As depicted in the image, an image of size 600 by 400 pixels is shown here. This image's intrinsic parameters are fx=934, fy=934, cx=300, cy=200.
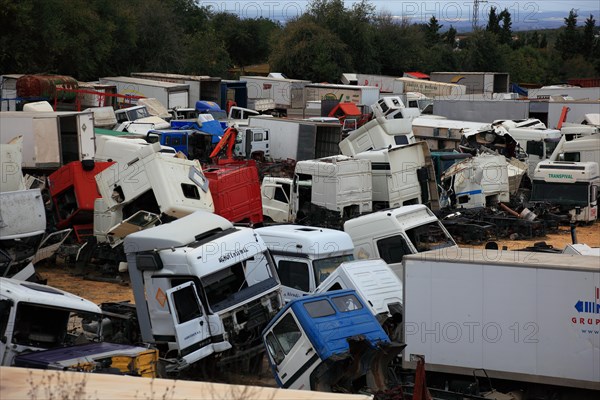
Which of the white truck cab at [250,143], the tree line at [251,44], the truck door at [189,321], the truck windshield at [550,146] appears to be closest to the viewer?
the truck door at [189,321]

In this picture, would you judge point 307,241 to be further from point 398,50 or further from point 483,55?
point 483,55

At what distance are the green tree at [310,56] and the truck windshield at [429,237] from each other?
47434 mm

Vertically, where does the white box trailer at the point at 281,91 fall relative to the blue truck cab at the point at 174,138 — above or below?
above

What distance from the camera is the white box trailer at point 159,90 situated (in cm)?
4416

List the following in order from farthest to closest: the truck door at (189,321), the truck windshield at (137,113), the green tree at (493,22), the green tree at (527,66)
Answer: the green tree at (493,22) → the green tree at (527,66) → the truck windshield at (137,113) → the truck door at (189,321)

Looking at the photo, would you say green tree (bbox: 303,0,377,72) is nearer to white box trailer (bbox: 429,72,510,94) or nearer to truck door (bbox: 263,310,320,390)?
white box trailer (bbox: 429,72,510,94)

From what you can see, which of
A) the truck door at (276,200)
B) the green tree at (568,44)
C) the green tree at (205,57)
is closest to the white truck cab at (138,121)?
the truck door at (276,200)

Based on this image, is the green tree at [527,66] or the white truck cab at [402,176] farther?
the green tree at [527,66]

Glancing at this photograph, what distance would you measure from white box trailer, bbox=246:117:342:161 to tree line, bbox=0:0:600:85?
1884 centimetres

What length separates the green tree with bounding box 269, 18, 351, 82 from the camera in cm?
6519

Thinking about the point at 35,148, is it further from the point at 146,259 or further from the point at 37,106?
the point at 146,259

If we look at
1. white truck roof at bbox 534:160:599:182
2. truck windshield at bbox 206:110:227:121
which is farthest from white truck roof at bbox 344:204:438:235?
truck windshield at bbox 206:110:227:121

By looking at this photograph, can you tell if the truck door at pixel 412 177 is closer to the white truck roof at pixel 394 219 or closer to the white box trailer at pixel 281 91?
the white truck roof at pixel 394 219

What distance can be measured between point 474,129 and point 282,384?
26.1 meters
